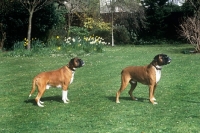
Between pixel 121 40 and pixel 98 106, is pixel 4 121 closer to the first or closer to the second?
pixel 98 106

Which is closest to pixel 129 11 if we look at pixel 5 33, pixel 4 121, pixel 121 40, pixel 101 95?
pixel 121 40

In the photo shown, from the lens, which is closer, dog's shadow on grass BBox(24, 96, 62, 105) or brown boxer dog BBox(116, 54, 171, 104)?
brown boxer dog BBox(116, 54, 171, 104)

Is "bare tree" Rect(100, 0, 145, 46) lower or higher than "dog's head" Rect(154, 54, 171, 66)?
higher

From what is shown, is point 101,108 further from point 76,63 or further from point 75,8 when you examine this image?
point 75,8

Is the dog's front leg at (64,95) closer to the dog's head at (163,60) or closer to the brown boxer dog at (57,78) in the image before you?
the brown boxer dog at (57,78)

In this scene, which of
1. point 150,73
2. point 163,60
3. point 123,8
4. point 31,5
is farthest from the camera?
point 123,8

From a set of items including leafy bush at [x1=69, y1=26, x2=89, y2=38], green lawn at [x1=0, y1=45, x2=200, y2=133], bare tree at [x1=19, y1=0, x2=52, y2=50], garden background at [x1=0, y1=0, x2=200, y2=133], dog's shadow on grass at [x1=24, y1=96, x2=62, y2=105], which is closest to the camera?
green lawn at [x1=0, y1=45, x2=200, y2=133]

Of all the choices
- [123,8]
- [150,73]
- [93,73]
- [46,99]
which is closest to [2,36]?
[123,8]

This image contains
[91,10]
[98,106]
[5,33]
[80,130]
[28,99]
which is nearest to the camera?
[80,130]

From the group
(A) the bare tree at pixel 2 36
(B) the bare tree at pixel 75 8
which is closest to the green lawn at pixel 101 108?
(A) the bare tree at pixel 2 36

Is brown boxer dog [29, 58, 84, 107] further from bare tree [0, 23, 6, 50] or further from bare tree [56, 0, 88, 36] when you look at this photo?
bare tree [56, 0, 88, 36]

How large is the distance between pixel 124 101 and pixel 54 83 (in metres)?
1.73

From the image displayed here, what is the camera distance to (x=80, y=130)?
730 centimetres

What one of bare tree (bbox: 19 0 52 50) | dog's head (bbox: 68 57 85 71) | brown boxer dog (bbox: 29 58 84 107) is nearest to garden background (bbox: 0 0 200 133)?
bare tree (bbox: 19 0 52 50)
